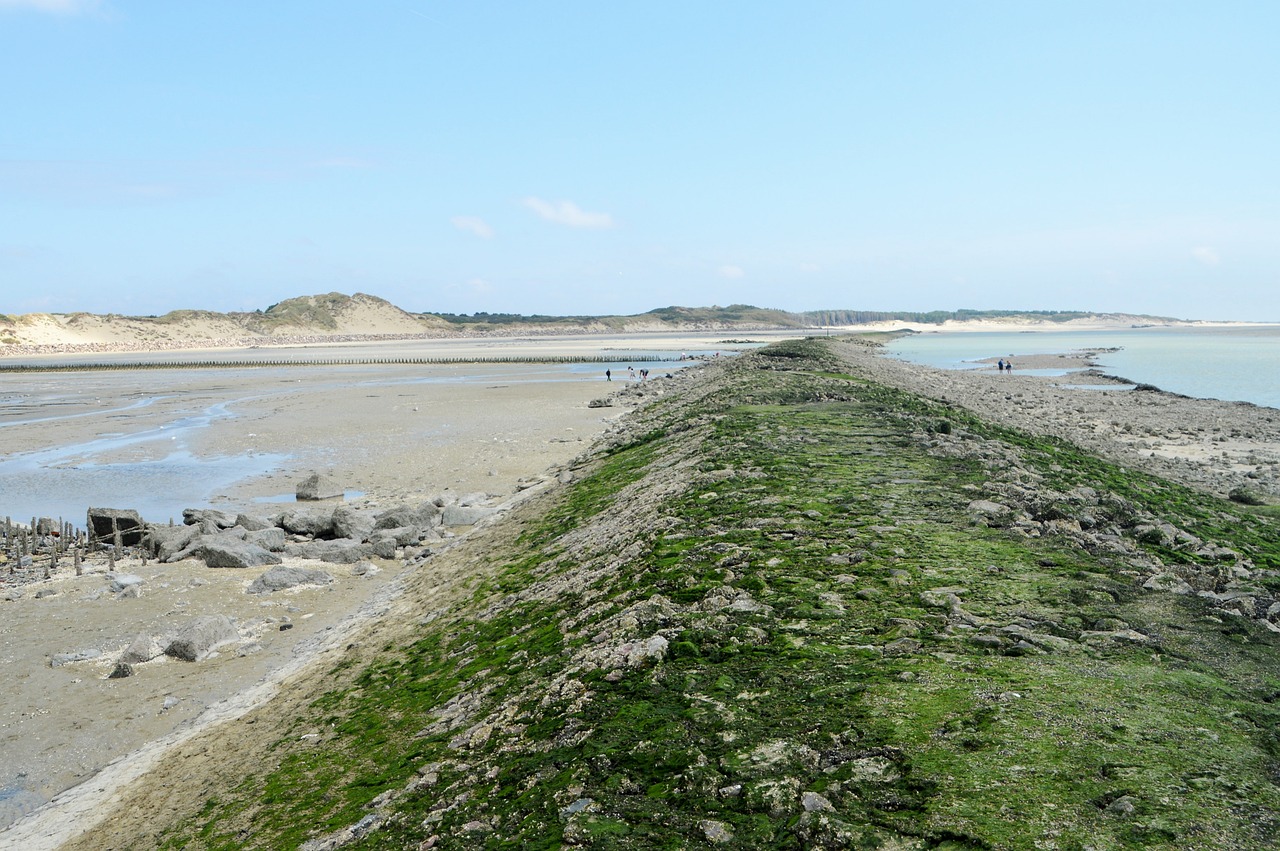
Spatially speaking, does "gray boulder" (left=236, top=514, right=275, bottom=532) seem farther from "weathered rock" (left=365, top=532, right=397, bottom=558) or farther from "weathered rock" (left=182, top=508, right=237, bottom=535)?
"weathered rock" (left=365, top=532, right=397, bottom=558)

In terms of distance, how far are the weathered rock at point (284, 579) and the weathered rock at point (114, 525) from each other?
18.7 feet

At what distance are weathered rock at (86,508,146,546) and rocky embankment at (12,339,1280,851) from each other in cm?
1083

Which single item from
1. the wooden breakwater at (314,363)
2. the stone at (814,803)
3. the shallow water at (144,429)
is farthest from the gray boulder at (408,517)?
the wooden breakwater at (314,363)

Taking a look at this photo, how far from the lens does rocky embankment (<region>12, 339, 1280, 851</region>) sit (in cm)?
554

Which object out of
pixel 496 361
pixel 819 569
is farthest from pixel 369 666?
pixel 496 361

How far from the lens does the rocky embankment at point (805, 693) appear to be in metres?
5.54

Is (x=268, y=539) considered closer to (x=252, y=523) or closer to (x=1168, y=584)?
(x=252, y=523)

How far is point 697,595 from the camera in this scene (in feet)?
32.1

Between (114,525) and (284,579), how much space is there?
6706 millimetres

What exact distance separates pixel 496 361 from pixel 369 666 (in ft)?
323

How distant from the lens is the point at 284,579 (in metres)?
17.8

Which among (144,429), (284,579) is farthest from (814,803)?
(144,429)

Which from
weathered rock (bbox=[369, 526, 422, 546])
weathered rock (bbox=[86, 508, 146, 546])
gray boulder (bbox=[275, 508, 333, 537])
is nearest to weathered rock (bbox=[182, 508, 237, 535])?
weathered rock (bbox=[86, 508, 146, 546])

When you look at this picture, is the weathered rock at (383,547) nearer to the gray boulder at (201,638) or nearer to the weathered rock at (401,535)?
the weathered rock at (401,535)
